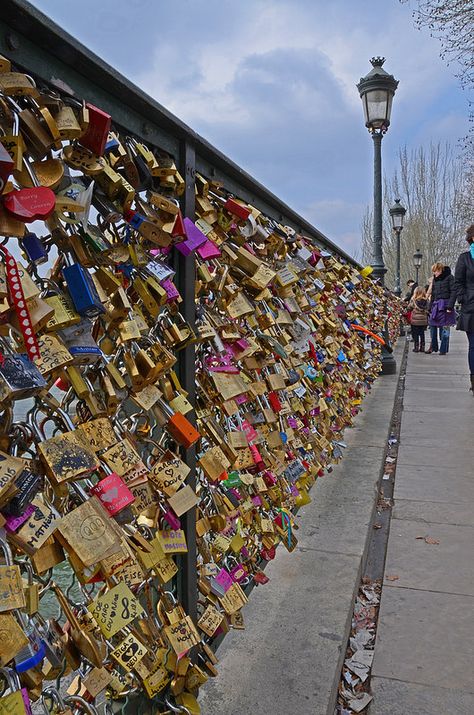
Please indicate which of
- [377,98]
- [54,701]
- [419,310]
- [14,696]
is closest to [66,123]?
[14,696]

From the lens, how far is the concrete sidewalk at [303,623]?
155 cm

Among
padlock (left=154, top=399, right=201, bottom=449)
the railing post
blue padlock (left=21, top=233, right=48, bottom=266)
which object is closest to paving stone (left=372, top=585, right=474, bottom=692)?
the railing post

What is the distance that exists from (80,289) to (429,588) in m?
2.12

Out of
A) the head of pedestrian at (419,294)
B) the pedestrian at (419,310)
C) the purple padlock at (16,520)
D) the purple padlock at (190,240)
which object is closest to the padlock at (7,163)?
the purple padlock at (16,520)

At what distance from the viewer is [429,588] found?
2.42 m

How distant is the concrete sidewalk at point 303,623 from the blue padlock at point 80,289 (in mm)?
1129

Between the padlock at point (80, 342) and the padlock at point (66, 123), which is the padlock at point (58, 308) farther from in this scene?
the padlock at point (66, 123)

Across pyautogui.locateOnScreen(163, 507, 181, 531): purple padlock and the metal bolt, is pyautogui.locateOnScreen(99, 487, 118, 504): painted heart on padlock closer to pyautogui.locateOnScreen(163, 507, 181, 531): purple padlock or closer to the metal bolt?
pyautogui.locateOnScreen(163, 507, 181, 531): purple padlock

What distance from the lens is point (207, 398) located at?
161cm

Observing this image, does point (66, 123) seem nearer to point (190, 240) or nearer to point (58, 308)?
point (58, 308)

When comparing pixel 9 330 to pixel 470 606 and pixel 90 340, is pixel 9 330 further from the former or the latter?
pixel 470 606

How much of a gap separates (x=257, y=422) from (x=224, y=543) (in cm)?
47

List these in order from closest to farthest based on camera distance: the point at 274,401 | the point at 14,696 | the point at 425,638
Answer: the point at 14,696, the point at 425,638, the point at 274,401

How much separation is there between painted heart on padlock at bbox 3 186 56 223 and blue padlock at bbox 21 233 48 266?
0.08m
